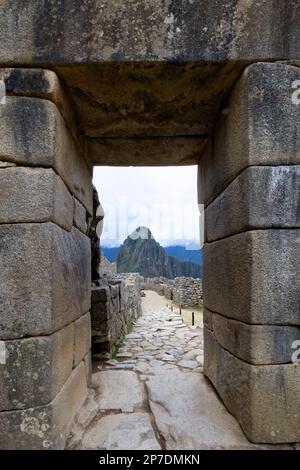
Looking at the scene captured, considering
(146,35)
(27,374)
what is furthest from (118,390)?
(146,35)

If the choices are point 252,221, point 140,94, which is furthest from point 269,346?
point 140,94

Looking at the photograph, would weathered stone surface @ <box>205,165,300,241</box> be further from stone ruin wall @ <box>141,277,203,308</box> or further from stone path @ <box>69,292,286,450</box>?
stone ruin wall @ <box>141,277,203,308</box>

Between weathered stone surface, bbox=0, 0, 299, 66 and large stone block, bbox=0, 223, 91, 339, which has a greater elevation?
weathered stone surface, bbox=0, 0, 299, 66

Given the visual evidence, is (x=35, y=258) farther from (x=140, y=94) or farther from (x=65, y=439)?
(x=140, y=94)

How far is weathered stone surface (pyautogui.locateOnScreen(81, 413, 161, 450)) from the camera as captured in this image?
70.5 inches

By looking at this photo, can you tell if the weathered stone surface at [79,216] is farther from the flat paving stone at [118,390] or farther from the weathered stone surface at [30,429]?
the flat paving stone at [118,390]

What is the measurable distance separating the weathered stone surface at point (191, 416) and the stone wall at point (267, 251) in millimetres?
133

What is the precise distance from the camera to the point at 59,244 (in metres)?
1.84

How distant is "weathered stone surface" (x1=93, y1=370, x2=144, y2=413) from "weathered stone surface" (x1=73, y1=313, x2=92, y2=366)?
16.0 inches

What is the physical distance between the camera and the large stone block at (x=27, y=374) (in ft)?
5.36

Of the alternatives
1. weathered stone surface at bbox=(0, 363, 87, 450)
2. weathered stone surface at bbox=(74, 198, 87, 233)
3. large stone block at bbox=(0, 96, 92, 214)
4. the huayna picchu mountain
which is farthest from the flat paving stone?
the huayna picchu mountain

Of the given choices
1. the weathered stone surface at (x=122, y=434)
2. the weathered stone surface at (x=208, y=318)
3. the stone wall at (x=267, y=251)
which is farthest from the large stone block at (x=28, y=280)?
the weathered stone surface at (x=208, y=318)

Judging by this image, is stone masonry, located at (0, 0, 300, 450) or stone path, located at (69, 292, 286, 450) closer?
stone masonry, located at (0, 0, 300, 450)

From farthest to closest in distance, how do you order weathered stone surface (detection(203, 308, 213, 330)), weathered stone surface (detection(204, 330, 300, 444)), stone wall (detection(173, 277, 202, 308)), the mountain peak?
the mountain peak → stone wall (detection(173, 277, 202, 308)) → weathered stone surface (detection(203, 308, 213, 330)) → weathered stone surface (detection(204, 330, 300, 444))
